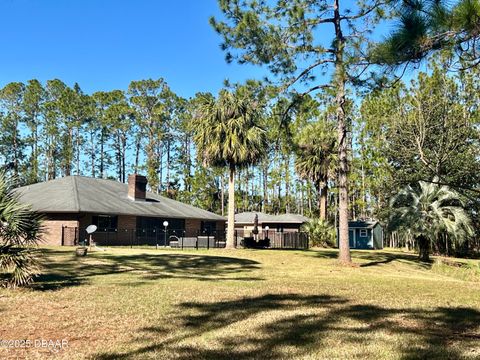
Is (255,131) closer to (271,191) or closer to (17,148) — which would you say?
(271,191)

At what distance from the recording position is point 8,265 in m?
9.21

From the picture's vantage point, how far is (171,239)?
32719 mm

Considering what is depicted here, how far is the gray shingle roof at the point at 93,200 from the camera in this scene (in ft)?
90.7

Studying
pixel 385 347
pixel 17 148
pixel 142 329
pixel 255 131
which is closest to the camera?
pixel 385 347

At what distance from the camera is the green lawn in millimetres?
5320

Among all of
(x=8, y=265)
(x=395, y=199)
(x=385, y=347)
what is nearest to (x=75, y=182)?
(x=395, y=199)

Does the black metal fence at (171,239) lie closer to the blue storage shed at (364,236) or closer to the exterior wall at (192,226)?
the exterior wall at (192,226)

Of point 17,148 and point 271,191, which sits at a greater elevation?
point 17,148

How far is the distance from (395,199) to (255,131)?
28.2 ft

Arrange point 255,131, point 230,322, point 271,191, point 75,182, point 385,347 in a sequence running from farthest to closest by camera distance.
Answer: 1. point 271,191
2. point 75,182
3. point 255,131
4. point 230,322
5. point 385,347

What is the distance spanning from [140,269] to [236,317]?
7920 millimetres

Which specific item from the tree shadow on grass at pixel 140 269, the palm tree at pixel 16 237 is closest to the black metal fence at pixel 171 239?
the tree shadow on grass at pixel 140 269

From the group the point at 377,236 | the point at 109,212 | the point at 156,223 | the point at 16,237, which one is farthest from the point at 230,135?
the point at 377,236

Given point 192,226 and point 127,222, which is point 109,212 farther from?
point 192,226
